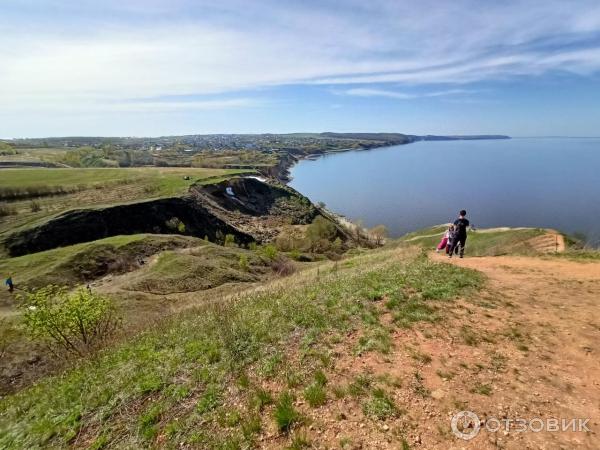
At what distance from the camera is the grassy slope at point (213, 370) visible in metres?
7.74

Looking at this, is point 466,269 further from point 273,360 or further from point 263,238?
point 263,238

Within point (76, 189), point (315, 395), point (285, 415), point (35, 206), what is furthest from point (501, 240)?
point (76, 189)

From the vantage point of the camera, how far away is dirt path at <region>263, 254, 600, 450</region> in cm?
634

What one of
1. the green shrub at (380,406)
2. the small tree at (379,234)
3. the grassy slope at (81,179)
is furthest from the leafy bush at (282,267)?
the grassy slope at (81,179)

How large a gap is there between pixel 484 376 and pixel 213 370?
632 cm

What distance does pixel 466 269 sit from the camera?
14797mm

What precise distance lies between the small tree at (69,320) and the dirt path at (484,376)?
1163 cm

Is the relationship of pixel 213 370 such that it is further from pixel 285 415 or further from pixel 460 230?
pixel 460 230

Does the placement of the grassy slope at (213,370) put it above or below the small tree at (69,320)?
above

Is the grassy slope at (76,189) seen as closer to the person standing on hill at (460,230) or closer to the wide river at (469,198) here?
the wide river at (469,198)

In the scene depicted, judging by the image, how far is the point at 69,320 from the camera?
15.1 metres

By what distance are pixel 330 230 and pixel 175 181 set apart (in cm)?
4255

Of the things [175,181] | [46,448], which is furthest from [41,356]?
[175,181]

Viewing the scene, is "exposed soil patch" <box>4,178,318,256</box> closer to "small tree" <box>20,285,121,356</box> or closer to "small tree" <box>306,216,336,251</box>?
"small tree" <box>306,216,336,251</box>
